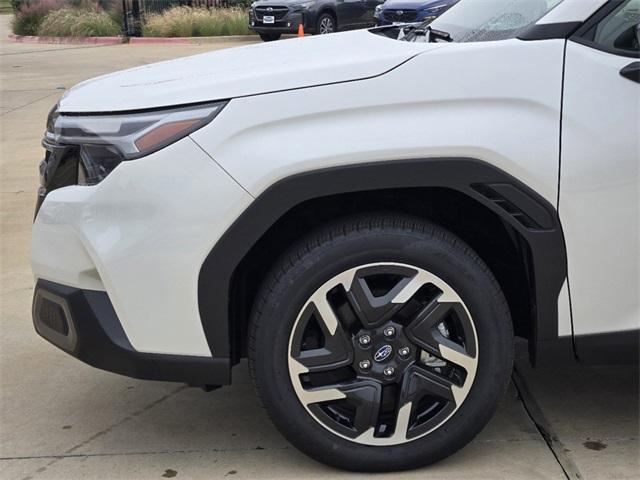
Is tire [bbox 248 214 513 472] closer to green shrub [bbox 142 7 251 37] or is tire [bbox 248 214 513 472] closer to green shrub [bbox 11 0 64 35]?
green shrub [bbox 142 7 251 37]

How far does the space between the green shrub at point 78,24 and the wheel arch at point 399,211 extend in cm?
2089

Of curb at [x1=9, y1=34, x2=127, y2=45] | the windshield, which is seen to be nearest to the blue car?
curb at [x1=9, y1=34, x2=127, y2=45]

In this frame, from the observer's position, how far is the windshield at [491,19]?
3.14 m

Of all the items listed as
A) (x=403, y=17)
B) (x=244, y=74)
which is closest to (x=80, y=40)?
(x=403, y=17)

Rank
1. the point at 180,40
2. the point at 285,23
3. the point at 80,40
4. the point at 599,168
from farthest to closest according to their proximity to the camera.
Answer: the point at 80,40, the point at 180,40, the point at 285,23, the point at 599,168

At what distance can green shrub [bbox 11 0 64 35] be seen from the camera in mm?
24548

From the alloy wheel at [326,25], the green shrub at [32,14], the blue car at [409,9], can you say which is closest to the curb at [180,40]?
the alloy wheel at [326,25]

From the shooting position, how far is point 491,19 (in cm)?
338

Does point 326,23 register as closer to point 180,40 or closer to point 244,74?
point 180,40

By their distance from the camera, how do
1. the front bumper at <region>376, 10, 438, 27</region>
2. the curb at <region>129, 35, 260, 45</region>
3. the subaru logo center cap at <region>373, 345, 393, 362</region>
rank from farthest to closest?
the curb at <region>129, 35, 260, 45</region> < the front bumper at <region>376, 10, 438, 27</region> < the subaru logo center cap at <region>373, 345, 393, 362</region>

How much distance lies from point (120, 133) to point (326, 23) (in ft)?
59.0

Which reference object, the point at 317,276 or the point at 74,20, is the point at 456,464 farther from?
the point at 74,20

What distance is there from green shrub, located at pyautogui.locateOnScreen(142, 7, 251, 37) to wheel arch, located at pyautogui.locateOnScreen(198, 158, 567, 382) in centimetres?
2018

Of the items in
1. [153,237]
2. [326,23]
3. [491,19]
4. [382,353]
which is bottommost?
[326,23]
